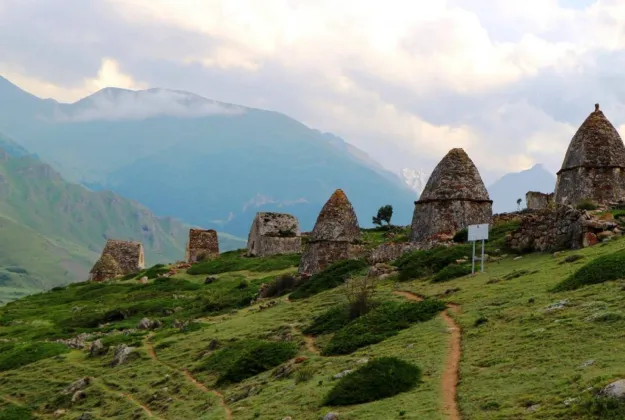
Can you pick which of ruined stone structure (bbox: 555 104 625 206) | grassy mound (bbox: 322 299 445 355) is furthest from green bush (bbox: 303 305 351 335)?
ruined stone structure (bbox: 555 104 625 206)

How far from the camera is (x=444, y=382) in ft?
46.1

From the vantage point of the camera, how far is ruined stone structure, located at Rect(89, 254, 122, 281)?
69188 millimetres

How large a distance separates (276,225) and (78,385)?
42612mm

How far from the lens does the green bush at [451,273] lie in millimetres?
27156

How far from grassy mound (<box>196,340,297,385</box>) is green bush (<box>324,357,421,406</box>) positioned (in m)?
5.21

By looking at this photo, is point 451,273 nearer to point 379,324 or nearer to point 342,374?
point 379,324

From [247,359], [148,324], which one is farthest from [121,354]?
[148,324]

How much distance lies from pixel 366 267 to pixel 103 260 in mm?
41055

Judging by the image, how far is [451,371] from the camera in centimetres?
1466

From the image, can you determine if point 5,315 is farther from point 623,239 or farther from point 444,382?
point 444,382

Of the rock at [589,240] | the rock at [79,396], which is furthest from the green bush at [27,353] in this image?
the rock at [589,240]

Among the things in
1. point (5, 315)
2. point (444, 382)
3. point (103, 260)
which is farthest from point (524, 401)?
point (103, 260)

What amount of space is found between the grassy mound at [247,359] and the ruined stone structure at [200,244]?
160 feet

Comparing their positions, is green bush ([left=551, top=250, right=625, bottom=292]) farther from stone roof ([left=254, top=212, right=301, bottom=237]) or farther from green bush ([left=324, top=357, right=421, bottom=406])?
stone roof ([left=254, top=212, right=301, bottom=237])
